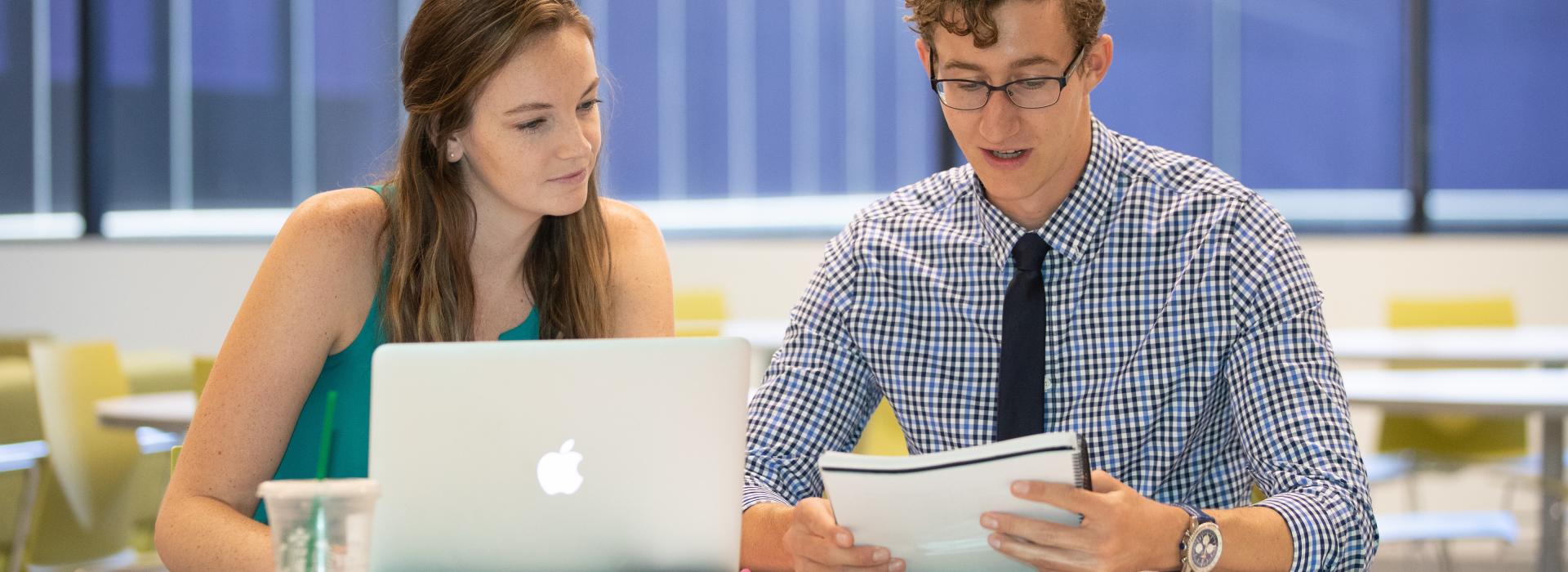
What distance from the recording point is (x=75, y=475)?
10.6 feet

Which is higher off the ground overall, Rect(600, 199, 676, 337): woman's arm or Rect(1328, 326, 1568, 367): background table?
Rect(600, 199, 676, 337): woman's arm

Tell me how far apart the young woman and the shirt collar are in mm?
564

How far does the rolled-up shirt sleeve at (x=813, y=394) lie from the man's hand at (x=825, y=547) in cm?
30

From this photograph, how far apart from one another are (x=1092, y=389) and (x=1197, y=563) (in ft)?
1.26

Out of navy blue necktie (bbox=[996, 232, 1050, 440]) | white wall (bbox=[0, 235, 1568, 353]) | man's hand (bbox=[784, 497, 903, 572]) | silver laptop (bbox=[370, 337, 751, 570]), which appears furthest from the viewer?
white wall (bbox=[0, 235, 1568, 353])

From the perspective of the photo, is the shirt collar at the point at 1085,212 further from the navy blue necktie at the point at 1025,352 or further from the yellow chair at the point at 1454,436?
the yellow chair at the point at 1454,436

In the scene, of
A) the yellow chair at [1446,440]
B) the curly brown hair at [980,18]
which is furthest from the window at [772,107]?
the curly brown hair at [980,18]

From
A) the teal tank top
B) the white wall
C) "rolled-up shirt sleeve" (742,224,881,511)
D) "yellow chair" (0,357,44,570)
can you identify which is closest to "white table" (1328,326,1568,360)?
the white wall

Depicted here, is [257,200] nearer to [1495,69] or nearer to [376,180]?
[376,180]

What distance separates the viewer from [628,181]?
6.14m

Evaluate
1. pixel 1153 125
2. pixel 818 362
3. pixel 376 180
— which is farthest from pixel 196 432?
pixel 1153 125

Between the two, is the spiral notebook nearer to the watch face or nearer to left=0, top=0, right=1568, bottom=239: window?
the watch face

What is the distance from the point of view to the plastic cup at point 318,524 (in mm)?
A: 993

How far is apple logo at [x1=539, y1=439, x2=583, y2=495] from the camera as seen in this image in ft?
3.76
